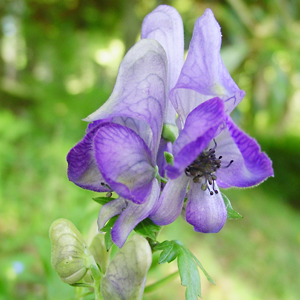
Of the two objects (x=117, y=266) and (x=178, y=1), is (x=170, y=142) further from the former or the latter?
(x=178, y=1)

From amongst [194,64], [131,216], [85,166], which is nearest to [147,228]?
[131,216]

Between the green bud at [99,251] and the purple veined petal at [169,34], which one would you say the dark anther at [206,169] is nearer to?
the purple veined petal at [169,34]

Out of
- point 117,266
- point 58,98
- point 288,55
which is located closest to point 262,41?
point 288,55

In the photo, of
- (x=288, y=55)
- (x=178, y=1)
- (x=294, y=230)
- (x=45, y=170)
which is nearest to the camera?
(x=288, y=55)

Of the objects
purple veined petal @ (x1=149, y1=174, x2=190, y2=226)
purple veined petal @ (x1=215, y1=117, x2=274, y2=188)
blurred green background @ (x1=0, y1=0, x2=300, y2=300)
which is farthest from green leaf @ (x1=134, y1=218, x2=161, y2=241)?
blurred green background @ (x1=0, y1=0, x2=300, y2=300)

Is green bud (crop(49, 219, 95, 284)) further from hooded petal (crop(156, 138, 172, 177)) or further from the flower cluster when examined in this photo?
hooded petal (crop(156, 138, 172, 177))

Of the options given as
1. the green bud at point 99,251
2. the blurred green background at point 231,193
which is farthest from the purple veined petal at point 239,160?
the blurred green background at point 231,193

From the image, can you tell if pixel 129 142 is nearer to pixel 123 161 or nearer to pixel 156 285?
pixel 123 161

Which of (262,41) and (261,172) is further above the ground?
(262,41)
